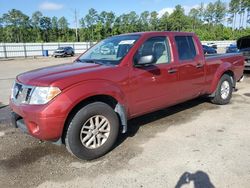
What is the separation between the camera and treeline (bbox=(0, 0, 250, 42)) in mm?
76562

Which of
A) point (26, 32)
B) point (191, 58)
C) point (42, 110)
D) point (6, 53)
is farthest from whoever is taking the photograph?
point (26, 32)

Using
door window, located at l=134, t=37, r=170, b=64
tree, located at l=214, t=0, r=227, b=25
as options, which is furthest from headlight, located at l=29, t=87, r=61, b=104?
tree, located at l=214, t=0, r=227, b=25

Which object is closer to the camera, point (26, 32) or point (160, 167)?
point (160, 167)

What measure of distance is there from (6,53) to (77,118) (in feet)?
132

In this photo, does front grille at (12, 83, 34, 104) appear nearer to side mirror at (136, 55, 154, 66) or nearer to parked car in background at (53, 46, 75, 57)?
side mirror at (136, 55, 154, 66)

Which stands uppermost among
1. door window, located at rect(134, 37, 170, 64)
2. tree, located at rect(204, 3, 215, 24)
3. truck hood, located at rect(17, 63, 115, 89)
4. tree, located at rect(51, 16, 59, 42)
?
tree, located at rect(204, 3, 215, 24)

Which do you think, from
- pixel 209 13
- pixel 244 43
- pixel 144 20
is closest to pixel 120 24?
pixel 144 20

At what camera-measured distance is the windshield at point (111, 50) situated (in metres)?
4.49

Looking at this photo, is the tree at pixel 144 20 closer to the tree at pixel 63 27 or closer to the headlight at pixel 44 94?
the tree at pixel 63 27

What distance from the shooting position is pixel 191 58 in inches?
217

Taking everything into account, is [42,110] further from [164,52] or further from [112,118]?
[164,52]

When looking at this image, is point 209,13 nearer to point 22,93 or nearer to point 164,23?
point 164,23

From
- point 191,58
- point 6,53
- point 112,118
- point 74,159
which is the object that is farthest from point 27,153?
point 6,53

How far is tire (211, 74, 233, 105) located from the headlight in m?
4.31
